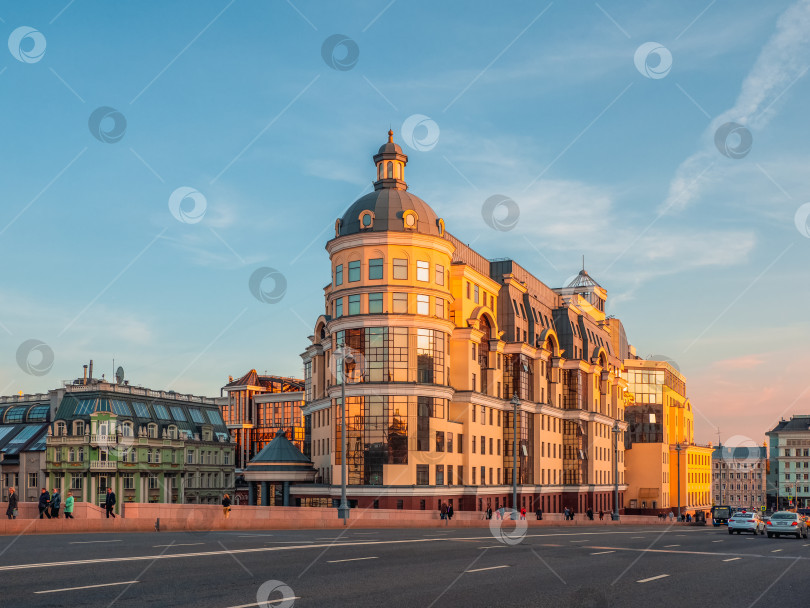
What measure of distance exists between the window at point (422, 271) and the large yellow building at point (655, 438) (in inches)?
2407

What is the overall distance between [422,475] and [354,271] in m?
14.4

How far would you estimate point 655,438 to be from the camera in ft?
388

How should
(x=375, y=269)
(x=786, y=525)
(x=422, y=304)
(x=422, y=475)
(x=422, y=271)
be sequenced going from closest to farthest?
1. (x=786, y=525)
2. (x=422, y=475)
3. (x=375, y=269)
4. (x=422, y=304)
5. (x=422, y=271)

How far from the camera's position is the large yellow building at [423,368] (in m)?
58.8

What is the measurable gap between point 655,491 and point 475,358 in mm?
58326

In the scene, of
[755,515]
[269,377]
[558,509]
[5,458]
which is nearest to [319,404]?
[558,509]

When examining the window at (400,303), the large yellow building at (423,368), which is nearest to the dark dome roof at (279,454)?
the large yellow building at (423,368)

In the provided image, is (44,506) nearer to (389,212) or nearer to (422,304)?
(422,304)

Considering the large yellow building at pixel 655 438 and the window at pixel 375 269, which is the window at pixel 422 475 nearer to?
the window at pixel 375 269

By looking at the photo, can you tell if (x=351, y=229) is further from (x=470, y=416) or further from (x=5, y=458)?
(x=5, y=458)

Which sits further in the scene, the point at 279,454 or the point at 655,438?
the point at 655,438

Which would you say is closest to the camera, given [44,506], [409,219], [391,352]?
[44,506]

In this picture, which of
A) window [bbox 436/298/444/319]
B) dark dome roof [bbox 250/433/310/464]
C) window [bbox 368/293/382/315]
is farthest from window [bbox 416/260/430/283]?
dark dome roof [bbox 250/433/310/464]

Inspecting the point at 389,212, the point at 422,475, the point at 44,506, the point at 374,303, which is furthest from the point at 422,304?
the point at 44,506
